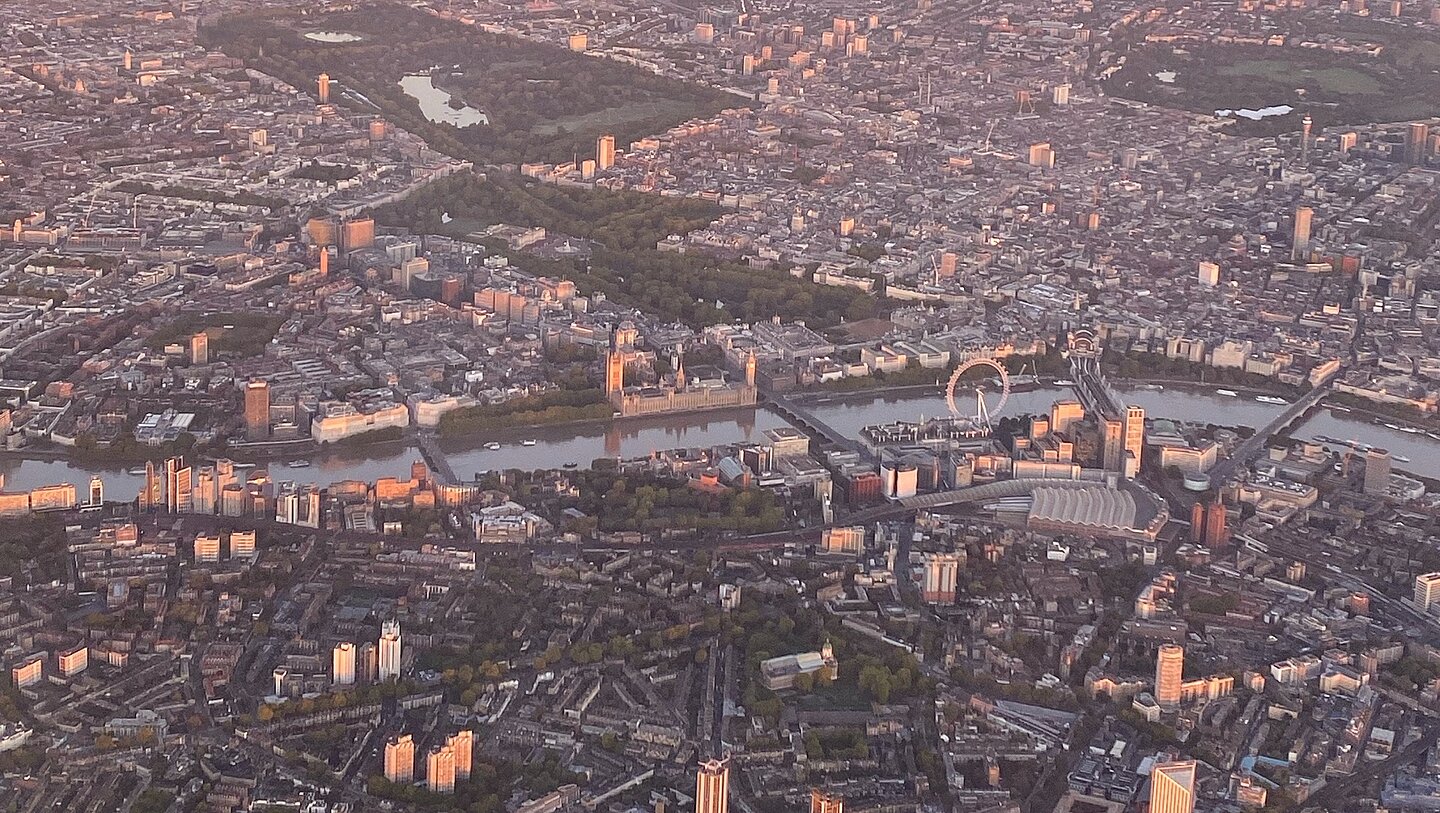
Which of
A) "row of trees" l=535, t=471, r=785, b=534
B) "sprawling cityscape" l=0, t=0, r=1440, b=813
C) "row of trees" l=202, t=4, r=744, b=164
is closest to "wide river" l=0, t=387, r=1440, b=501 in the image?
"sprawling cityscape" l=0, t=0, r=1440, b=813

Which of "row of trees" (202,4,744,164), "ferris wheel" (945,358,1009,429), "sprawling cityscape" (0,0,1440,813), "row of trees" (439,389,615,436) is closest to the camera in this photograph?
"sprawling cityscape" (0,0,1440,813)

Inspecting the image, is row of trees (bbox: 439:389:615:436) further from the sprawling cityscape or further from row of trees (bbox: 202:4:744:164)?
row of trees (bbox: 202:4:744:164)

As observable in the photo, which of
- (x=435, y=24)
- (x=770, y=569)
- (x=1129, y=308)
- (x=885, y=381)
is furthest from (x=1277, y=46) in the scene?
(x=770, y=569)

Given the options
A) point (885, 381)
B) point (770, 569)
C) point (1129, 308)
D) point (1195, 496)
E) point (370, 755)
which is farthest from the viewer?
point (1129, 308)

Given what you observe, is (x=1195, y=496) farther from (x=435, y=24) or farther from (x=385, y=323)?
(x=435, y=24)

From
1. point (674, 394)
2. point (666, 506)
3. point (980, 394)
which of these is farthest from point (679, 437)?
point (980, 394)

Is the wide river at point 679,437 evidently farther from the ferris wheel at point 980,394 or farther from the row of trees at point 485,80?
the row of trees at point 485,80
